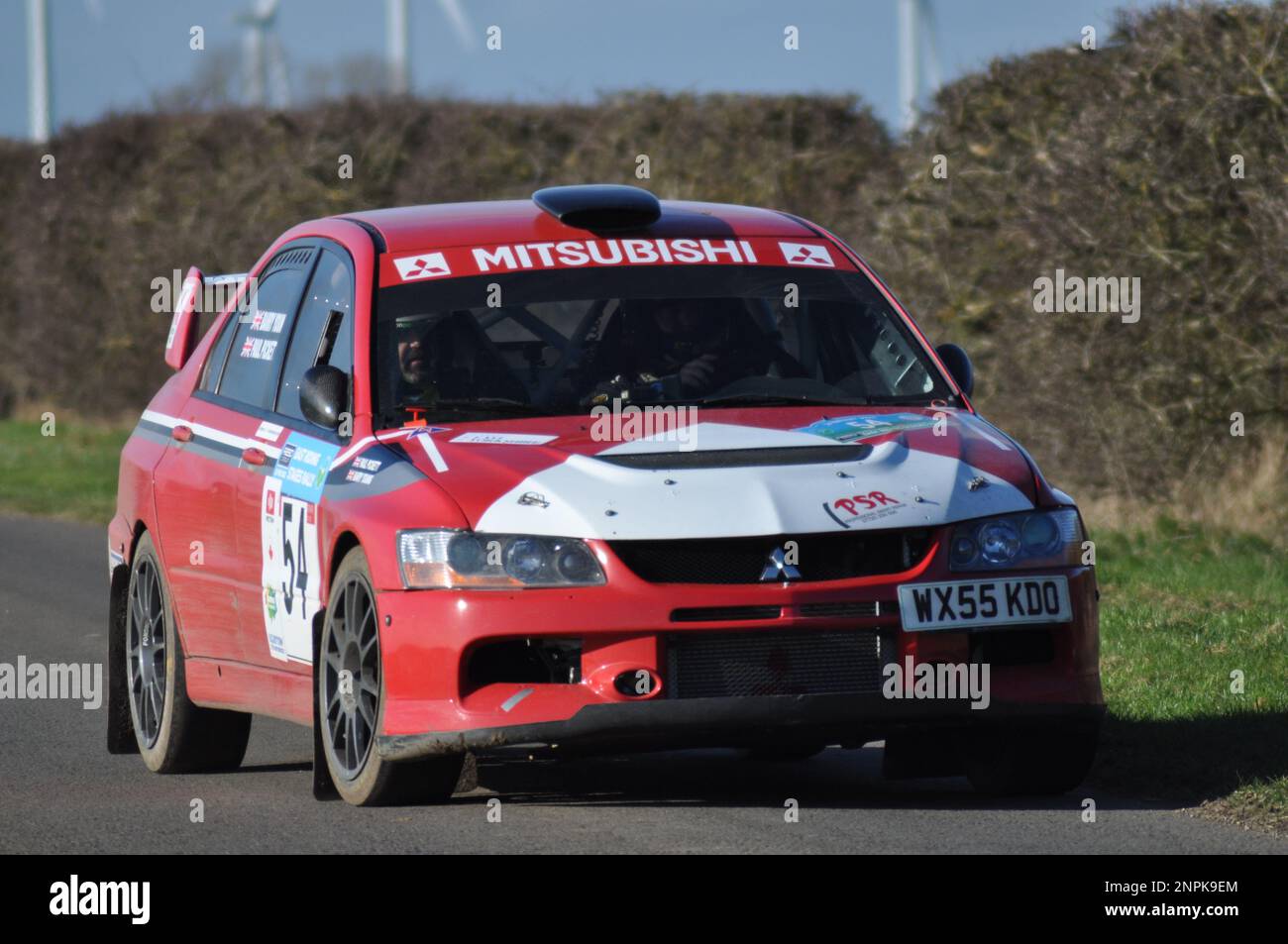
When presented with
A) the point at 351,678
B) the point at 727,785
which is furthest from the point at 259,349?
the point at 727,785

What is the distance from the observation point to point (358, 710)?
7496 millimetres

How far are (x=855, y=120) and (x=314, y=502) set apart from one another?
1414 cm

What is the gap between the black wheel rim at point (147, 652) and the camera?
9281mm

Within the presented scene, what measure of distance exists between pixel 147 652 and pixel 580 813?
2.47 m

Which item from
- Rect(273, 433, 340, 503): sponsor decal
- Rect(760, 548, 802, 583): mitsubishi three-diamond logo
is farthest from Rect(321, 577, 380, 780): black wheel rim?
Rect(760, 548, 802, 583): mitsubishi three-diamond logo

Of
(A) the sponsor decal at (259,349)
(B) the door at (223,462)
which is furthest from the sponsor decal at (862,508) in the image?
(A) the sponsor decal at (259,349)

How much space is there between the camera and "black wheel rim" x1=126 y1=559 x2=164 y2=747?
9281 mm

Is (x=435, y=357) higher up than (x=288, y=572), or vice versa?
(x=435, y=357)

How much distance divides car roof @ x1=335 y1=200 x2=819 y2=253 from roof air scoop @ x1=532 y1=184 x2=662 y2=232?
0.10ft

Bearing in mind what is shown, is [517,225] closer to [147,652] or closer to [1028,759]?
[147,652]

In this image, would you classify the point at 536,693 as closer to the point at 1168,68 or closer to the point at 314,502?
the point at 314,502

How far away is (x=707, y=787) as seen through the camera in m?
8.28

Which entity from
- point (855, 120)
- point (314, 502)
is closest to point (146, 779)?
point (314, 502)

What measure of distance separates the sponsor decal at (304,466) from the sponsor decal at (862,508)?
1.65m
